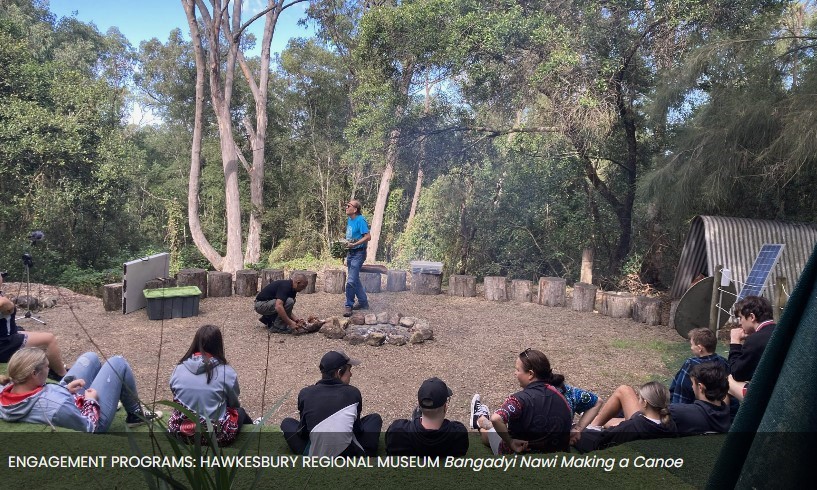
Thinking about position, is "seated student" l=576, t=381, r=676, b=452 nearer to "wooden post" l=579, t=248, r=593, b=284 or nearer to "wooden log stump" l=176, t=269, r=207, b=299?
"wooden log stump" l=176, t=269, r=207, b=299

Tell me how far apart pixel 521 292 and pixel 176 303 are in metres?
5.52

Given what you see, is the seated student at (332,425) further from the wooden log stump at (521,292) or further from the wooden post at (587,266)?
the wooden post at (587,266)

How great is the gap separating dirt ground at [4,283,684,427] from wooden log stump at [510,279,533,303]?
12.7 inches

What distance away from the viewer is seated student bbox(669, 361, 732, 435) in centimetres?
311

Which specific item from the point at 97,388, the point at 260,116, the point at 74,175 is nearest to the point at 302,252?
the point at 260,116

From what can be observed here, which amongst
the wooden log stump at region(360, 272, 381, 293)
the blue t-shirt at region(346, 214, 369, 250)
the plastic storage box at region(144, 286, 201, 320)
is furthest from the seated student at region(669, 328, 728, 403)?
the wooden log stump at region(360, 272, 381, 293)

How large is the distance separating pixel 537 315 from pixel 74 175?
11223mm

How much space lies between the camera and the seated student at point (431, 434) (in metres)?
2.84

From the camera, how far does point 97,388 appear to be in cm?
347

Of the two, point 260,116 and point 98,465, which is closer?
point 98,465

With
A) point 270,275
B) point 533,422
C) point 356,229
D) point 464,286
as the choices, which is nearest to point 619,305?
point 464,286

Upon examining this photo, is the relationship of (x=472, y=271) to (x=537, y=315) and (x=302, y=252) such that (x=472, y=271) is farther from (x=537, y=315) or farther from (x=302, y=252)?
(x=302, y=252)

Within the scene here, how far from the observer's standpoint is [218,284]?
31.8 ft

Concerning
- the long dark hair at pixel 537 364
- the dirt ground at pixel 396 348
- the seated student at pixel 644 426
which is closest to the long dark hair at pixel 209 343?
the dirt ground at pixel 396 348
